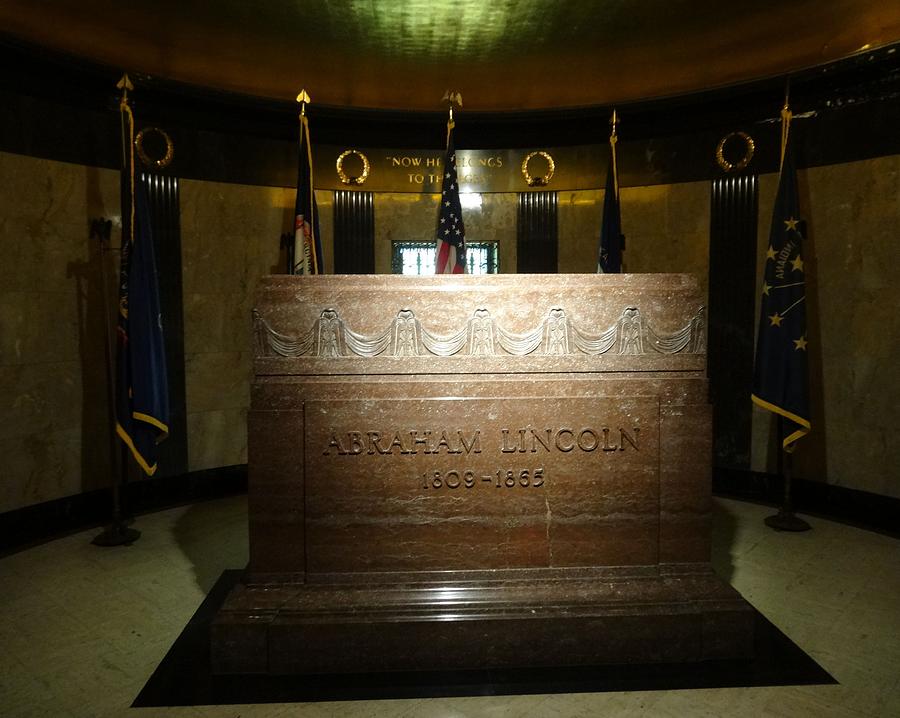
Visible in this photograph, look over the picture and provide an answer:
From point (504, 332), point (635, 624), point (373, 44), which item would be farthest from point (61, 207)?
point (635, 624)

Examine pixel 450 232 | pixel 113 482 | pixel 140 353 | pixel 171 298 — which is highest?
pixel 450 232

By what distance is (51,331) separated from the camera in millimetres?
5246

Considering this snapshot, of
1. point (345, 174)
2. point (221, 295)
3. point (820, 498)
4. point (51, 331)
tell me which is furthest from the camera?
point (345, 174)

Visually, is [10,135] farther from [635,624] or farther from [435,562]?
[635,624]

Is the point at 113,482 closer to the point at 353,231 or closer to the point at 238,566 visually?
the point at 238,566

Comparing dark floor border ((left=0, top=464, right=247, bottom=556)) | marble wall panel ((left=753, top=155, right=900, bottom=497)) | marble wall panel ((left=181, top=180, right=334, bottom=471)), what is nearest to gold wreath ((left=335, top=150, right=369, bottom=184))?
marble wall panel ((left=181, top=180, right=334, bottom=471))

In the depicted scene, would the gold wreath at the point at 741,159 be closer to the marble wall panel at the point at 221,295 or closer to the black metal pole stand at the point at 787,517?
the black metal pole stand at the point at 787,517

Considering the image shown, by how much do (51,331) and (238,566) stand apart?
276 centimetres

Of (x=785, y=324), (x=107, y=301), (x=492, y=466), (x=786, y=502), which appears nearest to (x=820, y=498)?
(x=786, y=502)

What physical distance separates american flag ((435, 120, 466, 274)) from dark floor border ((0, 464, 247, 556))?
3261mm

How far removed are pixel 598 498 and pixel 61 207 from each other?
5.22 metres

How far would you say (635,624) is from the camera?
310 centimetres

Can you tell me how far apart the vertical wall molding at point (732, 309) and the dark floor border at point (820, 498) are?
0.18 metres

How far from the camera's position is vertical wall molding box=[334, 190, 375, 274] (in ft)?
23.5
